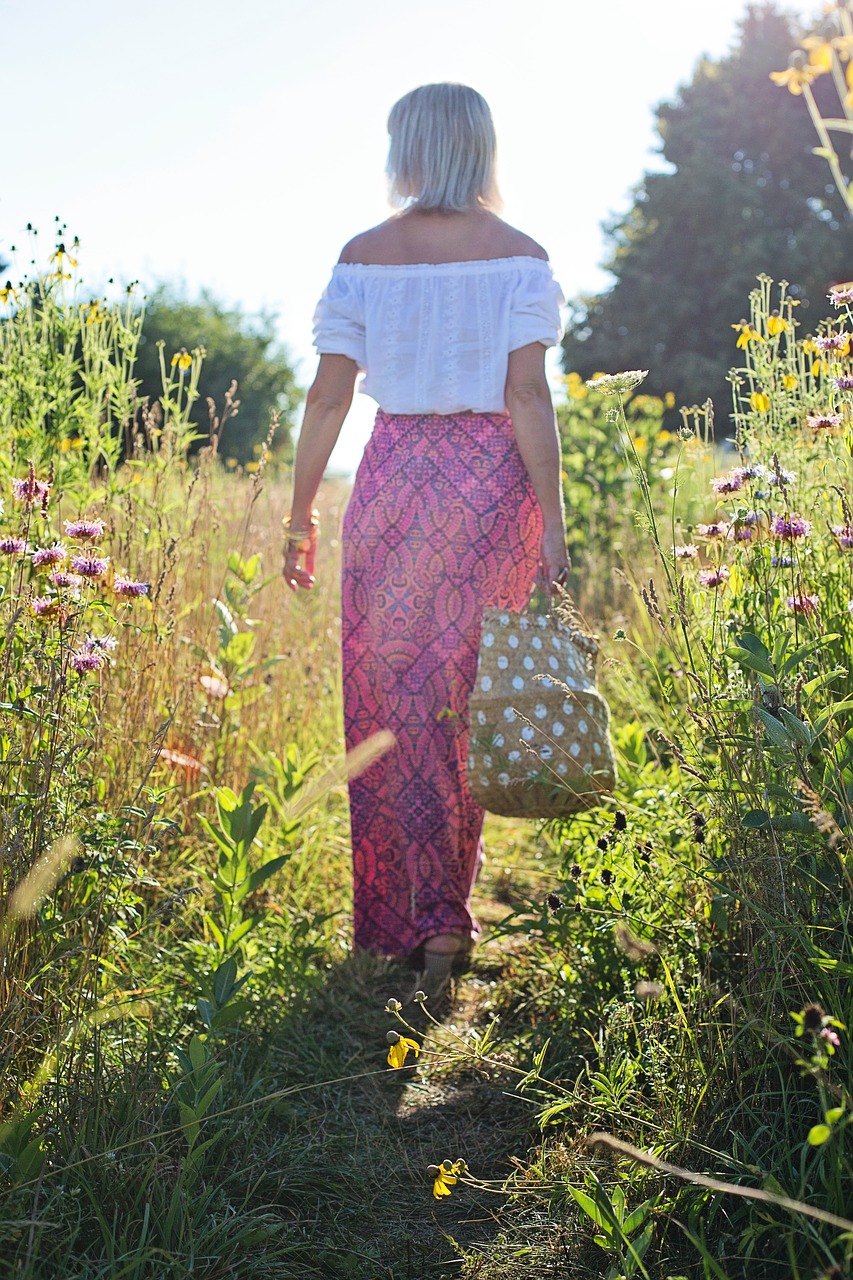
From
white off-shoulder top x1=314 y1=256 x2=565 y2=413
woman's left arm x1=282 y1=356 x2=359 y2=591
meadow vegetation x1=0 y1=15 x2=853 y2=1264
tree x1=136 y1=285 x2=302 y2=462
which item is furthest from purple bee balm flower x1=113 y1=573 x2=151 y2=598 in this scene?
tree x1=136 y1=285 x2=302 y2=462

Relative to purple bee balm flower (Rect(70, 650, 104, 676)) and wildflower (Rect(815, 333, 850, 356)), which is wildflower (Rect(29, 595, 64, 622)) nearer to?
purple bee balm flower (Rect(70, 650, 104, 676))

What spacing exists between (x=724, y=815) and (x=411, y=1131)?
35.4 inches

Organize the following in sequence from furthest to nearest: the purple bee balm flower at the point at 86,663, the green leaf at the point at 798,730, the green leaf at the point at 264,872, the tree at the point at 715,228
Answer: the tree at the point at 715,228 < the green leaf at the point at 264,872 < the purple bee balm flower at the point at 86,663 < the green leaf at the point at 798,730

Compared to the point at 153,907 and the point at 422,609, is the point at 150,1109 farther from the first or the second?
the point at 422,609

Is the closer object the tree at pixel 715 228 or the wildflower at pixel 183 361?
the wildflower at pixel 183 361

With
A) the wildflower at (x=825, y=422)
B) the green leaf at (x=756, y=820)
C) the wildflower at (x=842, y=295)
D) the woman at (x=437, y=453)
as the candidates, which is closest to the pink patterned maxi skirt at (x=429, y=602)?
the woman at (x=437, y=453)

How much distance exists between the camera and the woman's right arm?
2.70m

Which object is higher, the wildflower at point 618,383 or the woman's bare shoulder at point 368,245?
the woman's bare shoulder at point 368,245

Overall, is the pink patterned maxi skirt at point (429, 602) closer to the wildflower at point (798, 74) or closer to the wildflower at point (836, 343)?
the wildflower at point (836, 343)

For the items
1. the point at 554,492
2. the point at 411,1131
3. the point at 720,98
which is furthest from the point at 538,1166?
the point at 720,98

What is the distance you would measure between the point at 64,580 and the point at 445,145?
156 centimetres

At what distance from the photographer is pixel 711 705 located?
1.74m

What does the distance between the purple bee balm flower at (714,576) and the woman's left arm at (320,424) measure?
3.82 ft

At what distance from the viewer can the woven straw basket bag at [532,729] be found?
239cm
